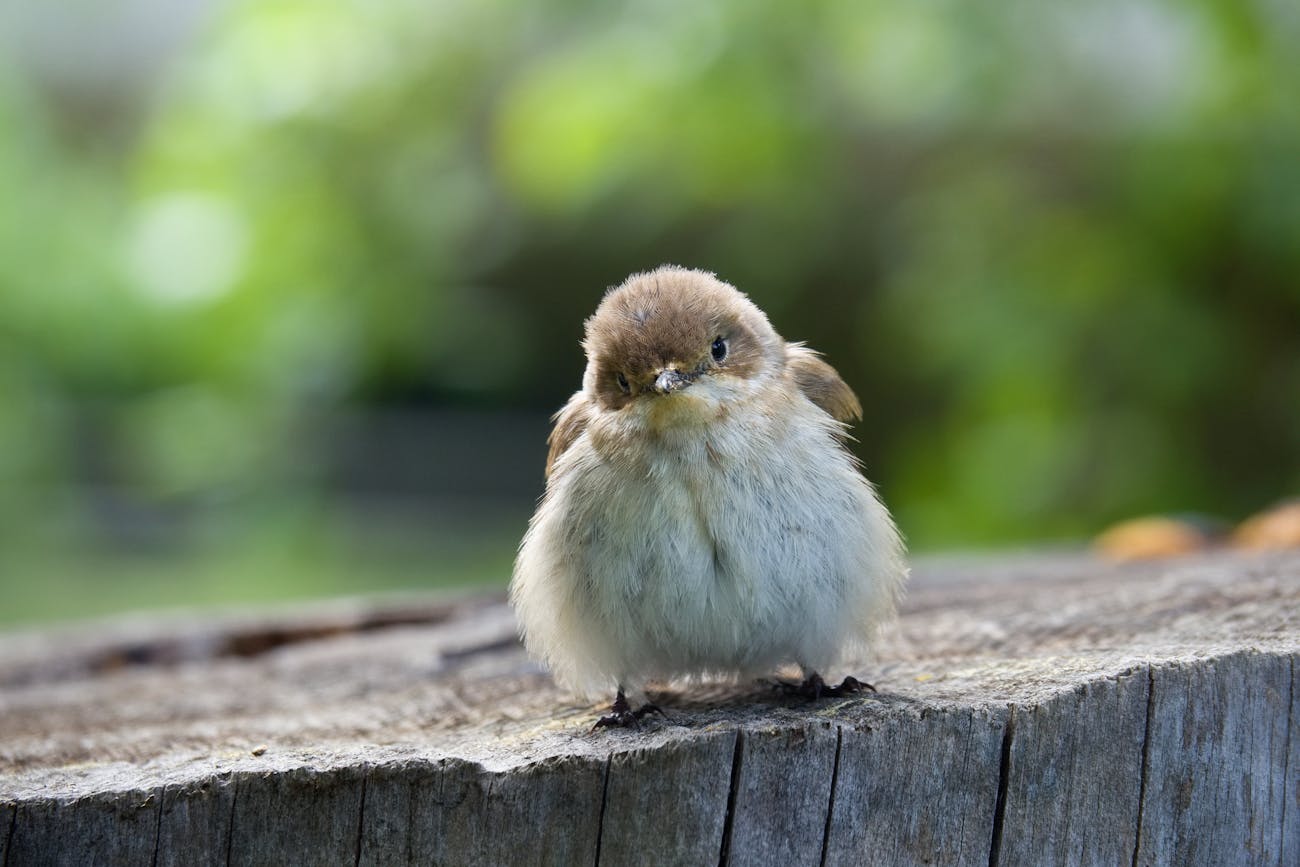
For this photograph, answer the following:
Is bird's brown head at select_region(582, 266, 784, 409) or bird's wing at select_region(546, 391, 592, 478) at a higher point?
bird's brown head at select_region(582, 266, 784, 409)

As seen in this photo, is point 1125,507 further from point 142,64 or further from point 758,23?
point 142,64

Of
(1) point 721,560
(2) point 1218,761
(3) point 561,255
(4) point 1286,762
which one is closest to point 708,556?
(1) point 721,560

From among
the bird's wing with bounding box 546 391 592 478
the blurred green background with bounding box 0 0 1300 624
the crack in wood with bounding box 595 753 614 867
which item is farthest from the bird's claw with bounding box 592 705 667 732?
the blurred green background with bounding box 0 0 1300 624

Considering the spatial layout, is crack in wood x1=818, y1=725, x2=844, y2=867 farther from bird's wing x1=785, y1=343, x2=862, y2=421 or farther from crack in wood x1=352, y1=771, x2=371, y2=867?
bird's wing x1=785, y1=343, x2=862, y2=421

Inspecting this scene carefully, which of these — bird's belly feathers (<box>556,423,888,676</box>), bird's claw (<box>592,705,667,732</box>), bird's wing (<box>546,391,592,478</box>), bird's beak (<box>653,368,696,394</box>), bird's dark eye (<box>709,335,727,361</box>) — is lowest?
bird's claw (<box>592,705,667,732</box>)

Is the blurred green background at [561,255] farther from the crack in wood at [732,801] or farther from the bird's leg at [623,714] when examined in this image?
the crack in wood at [732,801]

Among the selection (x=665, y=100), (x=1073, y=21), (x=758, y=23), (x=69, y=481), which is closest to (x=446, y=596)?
(x=665, y=100)
